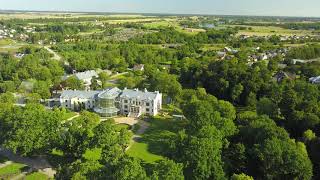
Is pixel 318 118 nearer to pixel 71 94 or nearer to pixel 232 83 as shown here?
pixel 232 83

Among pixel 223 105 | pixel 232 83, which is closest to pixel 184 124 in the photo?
pixel 223 105

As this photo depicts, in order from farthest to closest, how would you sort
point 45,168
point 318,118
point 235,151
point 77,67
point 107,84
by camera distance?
point 77,67
point 107,84
point 318,118
point 45,168
point 235,151

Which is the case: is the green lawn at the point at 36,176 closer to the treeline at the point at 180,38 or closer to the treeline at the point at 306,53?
the treeline at the point at 306,53

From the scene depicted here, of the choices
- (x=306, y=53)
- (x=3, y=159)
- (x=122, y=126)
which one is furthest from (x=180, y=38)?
(x=3, y=159)

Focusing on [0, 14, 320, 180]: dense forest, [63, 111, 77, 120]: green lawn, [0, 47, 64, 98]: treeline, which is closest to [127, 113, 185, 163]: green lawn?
[0, 14, 320, 180]: dense forest

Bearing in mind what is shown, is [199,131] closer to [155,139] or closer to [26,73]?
[155,139]

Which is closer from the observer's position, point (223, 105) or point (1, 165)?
point (1, 165)

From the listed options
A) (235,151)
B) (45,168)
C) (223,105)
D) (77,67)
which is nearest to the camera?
(235,151)
